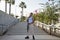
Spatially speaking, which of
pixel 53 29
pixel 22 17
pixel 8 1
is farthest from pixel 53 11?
pixel 22 17

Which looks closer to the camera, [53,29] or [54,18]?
[53,29]

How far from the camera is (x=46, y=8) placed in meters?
30.2

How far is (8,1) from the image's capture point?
52812mm

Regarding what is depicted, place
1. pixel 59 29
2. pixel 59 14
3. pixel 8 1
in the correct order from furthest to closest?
pixel 8 1 < pixel 59 14 < pixel 59 29

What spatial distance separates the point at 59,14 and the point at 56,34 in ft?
64.1

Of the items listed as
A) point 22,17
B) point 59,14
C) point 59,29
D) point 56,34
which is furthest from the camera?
point 22,17

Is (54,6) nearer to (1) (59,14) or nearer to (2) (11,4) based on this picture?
(1) (59,14)

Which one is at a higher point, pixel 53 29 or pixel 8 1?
pixel 8 1

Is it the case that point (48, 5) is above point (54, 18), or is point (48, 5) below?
above

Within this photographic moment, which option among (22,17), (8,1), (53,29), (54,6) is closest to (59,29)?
(53,29)

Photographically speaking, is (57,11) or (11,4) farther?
(11,4)

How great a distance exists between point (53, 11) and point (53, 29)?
49.1 ft

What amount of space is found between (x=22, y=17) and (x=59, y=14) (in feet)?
104

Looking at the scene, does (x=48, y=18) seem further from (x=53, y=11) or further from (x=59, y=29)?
(x=59, y=29)
